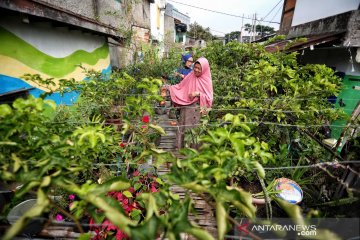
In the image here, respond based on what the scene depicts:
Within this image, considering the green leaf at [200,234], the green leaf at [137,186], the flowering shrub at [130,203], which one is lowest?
the flowering shrub at [130,203]

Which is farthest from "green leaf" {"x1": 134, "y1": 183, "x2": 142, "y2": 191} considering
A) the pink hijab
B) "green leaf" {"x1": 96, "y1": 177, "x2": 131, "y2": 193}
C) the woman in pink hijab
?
the pink hijab

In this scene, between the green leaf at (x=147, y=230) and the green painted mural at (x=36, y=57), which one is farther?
the green painted mural at (x=36, y=57)

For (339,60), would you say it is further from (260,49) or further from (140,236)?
(140,236)

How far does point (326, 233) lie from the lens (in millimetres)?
920

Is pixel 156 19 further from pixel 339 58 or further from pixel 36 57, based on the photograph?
pixel 36 57

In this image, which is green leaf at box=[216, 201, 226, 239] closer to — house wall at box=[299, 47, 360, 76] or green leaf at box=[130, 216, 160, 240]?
green leaf at box=[130, 216, 160, 240]

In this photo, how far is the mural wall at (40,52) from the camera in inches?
140

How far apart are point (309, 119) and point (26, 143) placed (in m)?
3.30

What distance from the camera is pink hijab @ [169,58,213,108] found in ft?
12.3

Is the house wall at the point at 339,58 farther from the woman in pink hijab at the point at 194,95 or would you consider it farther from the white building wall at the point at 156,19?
the white building wall at the point at 156,19

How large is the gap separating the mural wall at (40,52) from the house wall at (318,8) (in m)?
6.89

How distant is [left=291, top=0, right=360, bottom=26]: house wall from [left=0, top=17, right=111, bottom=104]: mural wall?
689cm

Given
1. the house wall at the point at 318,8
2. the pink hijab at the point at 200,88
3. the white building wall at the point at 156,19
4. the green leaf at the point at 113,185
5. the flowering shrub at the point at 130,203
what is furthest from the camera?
the white building wall at the point at 156,19

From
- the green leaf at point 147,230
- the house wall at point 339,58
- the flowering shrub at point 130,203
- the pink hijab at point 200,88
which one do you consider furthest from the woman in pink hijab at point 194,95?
the house wall at point 339,58
